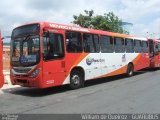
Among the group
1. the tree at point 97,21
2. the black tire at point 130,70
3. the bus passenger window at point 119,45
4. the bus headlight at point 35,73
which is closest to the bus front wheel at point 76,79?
the bus headlight at point 35,73

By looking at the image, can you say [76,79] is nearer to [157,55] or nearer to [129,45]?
[129,45]

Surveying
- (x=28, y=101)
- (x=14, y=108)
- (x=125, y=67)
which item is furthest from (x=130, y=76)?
(x=14, y=108)

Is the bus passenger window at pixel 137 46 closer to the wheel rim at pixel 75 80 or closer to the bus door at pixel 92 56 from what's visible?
the bus door at pixel 92 56

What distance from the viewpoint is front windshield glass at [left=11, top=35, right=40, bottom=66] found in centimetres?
1281

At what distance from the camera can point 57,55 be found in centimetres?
1348

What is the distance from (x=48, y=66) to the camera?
510 inches

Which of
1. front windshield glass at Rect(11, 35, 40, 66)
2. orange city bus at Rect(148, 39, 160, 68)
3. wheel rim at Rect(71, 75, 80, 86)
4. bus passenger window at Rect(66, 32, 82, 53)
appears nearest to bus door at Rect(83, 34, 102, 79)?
bus passenger window at Rect(66, 32, 82, 53)

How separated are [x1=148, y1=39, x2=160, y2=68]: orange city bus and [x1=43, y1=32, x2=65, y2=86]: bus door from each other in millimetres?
13433

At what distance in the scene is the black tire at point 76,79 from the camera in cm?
1455

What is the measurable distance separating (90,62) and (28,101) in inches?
200

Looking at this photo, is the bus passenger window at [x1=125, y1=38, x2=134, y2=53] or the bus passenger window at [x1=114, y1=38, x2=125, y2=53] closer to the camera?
the bus passenger window at [x1=114, y1=38, x2=125, y2=53]

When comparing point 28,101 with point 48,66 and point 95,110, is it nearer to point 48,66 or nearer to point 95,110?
point 48,66

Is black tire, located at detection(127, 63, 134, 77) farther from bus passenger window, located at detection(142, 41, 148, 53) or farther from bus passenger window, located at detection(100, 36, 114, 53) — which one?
bus passenger window, located at detection(100, 36, 114, 53)

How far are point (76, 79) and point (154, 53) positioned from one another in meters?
12.9
